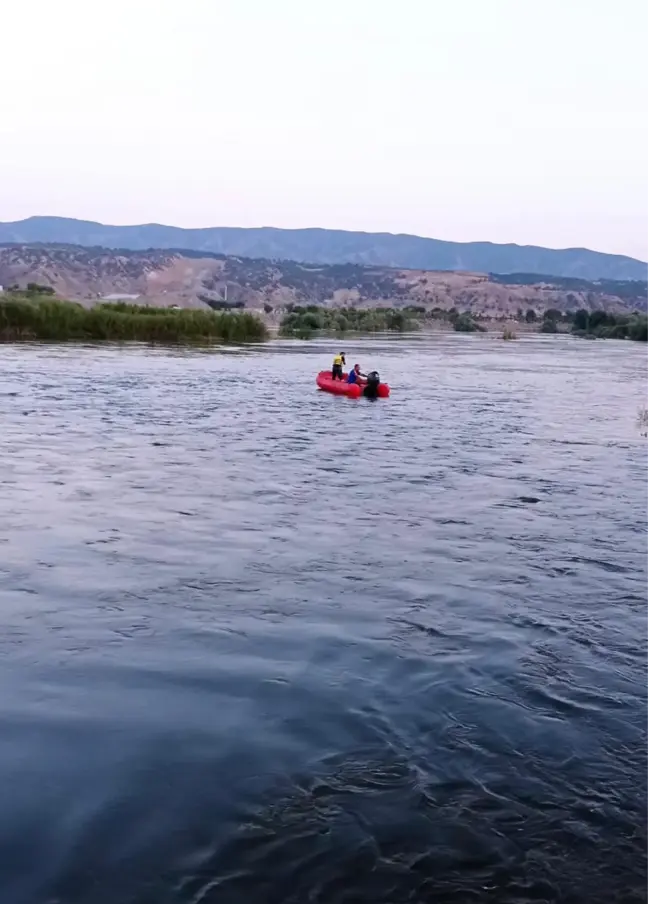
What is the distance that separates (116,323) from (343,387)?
2454cm

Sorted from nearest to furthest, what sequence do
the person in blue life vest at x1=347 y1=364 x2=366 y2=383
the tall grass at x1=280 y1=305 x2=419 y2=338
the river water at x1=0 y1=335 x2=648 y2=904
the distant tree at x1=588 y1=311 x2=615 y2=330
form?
the river water at x1=0 y1=335 x2=648 y2=904, the person in blue life vest at x1=347 y1=364 x2=366 y2=383, the tall grass at x1=280 y1=305 x2=419 y2=338, the distant tree at x1=588 y1=311 x2=615 y2=330

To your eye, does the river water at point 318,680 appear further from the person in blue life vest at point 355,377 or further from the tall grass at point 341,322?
the tall grass at point 341,322

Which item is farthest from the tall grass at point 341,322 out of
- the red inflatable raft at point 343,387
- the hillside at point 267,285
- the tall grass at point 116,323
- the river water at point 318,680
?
the river water at point 318,680

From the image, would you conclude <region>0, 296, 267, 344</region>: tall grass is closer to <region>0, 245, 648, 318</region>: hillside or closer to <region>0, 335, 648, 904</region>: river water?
<region>0, 335, 648, 904</region>: river water

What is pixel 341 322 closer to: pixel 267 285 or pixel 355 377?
pixel 355 377

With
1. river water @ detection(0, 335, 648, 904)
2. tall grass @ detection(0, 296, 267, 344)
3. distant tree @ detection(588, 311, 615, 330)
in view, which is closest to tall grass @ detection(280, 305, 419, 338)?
tall grass @ detection(0, 296, 267, 344)

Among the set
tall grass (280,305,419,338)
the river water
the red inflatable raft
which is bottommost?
tall grass (280,305,419,338)

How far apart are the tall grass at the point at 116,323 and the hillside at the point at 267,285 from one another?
224 feet

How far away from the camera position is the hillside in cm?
13988

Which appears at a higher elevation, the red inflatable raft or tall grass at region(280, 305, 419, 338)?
the red inflatable raft

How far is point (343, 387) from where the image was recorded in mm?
29719

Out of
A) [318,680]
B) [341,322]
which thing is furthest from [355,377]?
[341,322]

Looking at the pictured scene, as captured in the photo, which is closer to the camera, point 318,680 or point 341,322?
point 318,680

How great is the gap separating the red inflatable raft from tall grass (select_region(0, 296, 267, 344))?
2207 centimetres
